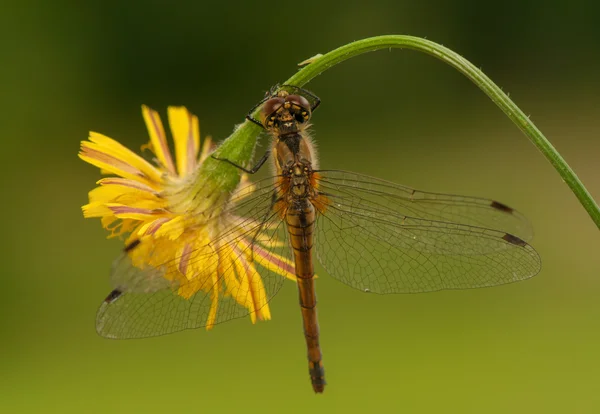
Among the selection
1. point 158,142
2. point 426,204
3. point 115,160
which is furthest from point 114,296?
point 426,204

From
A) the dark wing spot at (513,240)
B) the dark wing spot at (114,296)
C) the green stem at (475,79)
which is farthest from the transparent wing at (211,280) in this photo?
the dark wing spot at (513,240)

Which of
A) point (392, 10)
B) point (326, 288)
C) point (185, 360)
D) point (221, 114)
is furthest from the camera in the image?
point (221, 114)

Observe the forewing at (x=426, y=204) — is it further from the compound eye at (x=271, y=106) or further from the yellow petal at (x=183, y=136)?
the yellow petal at (x=183, y=136)

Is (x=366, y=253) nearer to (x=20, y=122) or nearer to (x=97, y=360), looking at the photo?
(x=97, y=360)

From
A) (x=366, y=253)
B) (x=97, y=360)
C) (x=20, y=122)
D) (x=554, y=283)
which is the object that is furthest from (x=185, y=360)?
(x=366, y=253)

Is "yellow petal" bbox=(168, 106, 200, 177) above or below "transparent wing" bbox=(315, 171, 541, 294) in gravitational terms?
above

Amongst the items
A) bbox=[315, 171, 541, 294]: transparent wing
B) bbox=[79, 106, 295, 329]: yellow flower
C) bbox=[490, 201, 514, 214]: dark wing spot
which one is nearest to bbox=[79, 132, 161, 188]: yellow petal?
bbox=[79, 106, 295, 329]: yellow flower

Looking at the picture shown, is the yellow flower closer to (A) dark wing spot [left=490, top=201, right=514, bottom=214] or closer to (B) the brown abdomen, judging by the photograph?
(B) the brown abdomen
